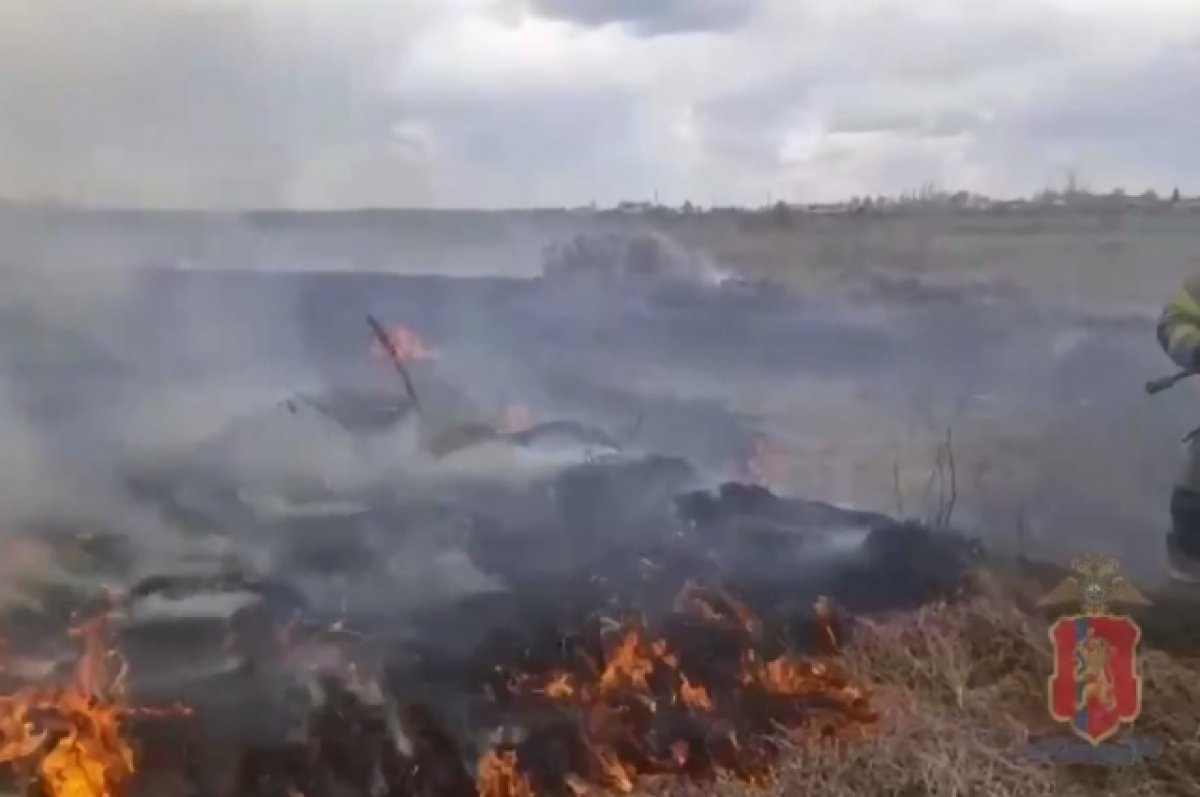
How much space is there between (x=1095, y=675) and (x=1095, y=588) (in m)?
0.12

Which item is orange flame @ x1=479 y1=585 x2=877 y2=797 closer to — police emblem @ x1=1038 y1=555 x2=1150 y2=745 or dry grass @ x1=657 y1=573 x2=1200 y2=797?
dry grass @ x1=657 y1=573 x2=1200 y2=797

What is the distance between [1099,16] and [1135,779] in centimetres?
109

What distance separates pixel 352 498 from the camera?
1762 millimetres

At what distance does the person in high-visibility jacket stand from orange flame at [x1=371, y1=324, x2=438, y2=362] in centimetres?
106

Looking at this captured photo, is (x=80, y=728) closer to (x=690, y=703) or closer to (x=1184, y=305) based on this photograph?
(x=690, y=703)

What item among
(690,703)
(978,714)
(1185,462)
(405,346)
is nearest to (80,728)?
(405,346)

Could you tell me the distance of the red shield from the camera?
1774 mm

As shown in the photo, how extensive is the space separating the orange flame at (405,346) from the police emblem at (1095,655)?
3.16 ft

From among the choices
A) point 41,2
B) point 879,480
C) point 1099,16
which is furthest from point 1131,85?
point 41,2

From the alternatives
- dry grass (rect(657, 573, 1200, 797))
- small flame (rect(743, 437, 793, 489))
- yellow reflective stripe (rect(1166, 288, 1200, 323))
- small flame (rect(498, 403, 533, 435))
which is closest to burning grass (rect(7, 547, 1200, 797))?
dry grass (rect(657, 573, 1200, 797))

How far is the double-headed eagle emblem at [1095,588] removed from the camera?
70.7 inches

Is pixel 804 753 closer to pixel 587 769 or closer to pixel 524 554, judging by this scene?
pixel 587 769

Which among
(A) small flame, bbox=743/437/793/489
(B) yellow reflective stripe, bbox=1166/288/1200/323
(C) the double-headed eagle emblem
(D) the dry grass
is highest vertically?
(B) yellow reflective stripe, bbox=1166/288/1200/323

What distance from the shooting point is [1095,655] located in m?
1.79
